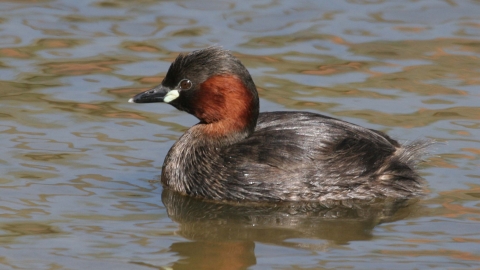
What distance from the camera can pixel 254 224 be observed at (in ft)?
A: 25.9

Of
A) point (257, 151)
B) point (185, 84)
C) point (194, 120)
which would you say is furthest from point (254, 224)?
point (194, 120)

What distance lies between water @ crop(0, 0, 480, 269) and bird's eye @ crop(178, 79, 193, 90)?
2.74 ft

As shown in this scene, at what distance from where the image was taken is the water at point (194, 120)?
730 centimetres

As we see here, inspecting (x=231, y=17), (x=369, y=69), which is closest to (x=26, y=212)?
(x=369, y=69)

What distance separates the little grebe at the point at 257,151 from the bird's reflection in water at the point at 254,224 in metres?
0.12

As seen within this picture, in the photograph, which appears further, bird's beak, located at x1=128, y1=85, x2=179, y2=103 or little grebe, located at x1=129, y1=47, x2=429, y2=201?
bird's beak, located at x1=128, y1=85, x2=179, y2=103

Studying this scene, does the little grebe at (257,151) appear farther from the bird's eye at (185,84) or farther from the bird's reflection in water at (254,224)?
the bird's reflection in water at (254,224)

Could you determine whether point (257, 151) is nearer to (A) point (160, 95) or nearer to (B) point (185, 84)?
(B) point (185, 84)

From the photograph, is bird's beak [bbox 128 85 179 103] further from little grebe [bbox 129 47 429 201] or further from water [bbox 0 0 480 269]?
water [bbox 0 0 480 269]

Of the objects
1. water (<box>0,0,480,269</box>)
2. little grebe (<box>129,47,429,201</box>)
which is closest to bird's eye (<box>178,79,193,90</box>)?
little grebe (<box>129,47,429,201</box>)

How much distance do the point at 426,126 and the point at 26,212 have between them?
387cm

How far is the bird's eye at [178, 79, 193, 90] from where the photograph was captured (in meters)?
8.62

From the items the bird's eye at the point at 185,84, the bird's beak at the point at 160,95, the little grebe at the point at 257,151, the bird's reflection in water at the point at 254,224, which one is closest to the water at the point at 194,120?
the bird's reflection in water at the point at 254,224

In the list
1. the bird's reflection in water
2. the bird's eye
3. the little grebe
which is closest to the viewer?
the bird's reflection in water
